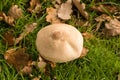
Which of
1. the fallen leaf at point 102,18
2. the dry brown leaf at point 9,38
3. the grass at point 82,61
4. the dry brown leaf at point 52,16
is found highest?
the dry brown leaf at point 52,16

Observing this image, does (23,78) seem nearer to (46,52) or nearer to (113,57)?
(46,52)

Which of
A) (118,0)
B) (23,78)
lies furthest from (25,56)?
(118,0)

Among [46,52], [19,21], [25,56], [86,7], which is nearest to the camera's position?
[46,52]

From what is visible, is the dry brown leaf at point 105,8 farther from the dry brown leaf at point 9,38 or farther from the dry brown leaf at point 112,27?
the dry brown leaf at point 9,38

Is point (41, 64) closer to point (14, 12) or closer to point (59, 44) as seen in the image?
point (59, 44)

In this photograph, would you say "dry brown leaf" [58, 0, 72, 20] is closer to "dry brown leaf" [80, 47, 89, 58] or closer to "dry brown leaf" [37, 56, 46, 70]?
"dry brown leaf" [80, 47, 89, 58]

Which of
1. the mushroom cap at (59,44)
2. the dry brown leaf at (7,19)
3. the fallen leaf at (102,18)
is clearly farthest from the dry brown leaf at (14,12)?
the fallen leaf at (102,18)
